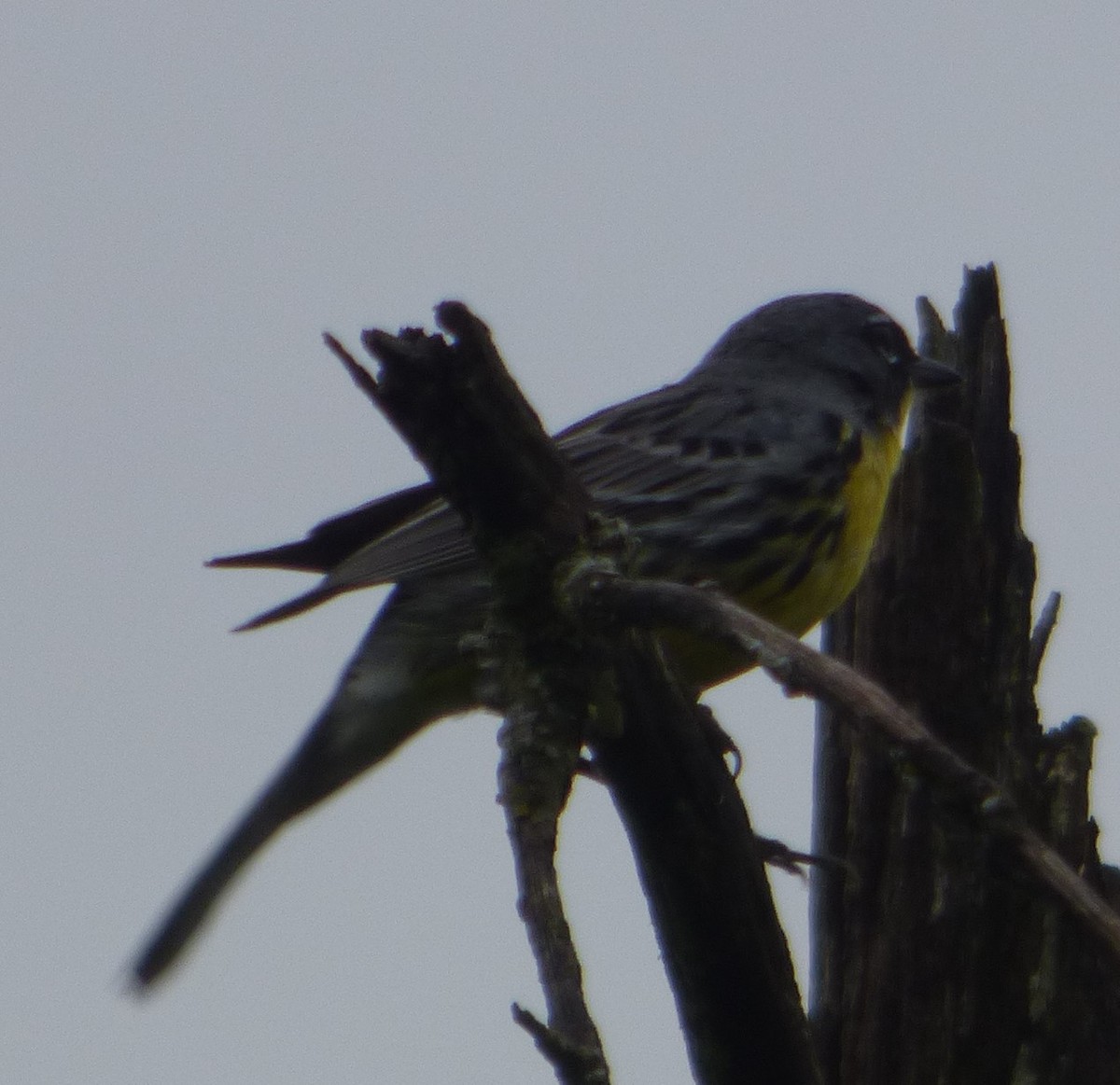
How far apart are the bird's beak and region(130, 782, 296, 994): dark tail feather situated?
3136 mm

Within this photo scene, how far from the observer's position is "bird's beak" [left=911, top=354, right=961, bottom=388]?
7.20 meters

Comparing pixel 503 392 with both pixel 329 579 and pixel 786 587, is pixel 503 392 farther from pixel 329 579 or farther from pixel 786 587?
pixel 786 587

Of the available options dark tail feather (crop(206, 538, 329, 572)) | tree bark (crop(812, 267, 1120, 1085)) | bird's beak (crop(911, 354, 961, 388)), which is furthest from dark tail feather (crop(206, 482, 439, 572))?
bird's beak (crop(911, 354, 961, 388))

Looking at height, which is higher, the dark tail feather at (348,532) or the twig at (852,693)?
the dark tail feather at (348,532)

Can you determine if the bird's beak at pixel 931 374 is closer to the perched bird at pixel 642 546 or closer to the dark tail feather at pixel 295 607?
the perched bird at pixel 642 546

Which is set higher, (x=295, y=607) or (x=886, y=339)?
(x=886, y=339)

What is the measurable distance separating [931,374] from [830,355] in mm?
545

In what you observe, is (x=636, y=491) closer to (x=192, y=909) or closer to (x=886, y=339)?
(x=192, y=909)

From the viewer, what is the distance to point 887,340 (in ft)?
25.7

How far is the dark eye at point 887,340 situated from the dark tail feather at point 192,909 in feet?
11.2

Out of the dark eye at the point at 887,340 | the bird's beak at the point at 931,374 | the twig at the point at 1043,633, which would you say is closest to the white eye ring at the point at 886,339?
the dark eye at the point at 887,340

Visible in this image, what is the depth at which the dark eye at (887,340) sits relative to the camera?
25.4 ft

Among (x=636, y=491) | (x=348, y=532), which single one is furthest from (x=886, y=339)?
(x=348, y=532)

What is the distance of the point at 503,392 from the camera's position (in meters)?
3.33
